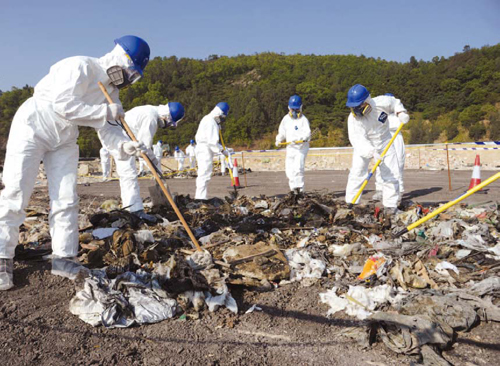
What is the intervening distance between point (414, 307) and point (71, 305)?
280 centimetres

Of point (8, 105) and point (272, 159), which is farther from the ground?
point (8, 105)

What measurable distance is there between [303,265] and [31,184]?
9.32ft

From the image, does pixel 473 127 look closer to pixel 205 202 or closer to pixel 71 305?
pixel 205 202

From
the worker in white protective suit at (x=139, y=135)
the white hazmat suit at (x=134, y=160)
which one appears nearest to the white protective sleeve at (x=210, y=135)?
the worker in white protective suit at (x=139, y=135)

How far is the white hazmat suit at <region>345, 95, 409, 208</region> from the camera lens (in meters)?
6.28

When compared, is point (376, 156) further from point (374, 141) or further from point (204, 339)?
point (204, 339)

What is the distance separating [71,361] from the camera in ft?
7.98

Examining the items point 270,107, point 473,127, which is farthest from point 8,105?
point 473,127

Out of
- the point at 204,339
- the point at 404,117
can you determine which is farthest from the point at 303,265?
the point at 404,117

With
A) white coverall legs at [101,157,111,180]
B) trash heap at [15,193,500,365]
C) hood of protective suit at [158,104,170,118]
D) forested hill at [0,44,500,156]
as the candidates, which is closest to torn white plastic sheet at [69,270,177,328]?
trash heap at [15,193,500,365]

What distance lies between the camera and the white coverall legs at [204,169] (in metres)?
7.67

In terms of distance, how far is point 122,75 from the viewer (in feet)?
11.8

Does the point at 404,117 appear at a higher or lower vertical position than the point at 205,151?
higher

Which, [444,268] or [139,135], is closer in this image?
[444,268]
